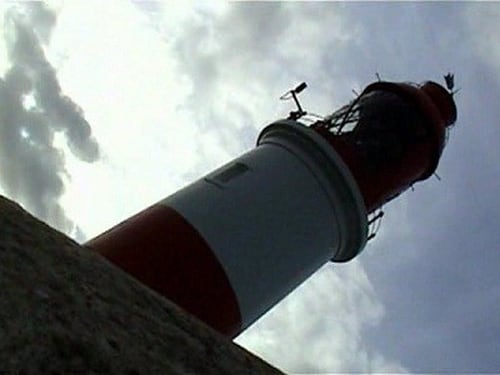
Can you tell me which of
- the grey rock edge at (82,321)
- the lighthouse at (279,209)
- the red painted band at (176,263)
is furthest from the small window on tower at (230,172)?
the grey rock edge at (82,321)

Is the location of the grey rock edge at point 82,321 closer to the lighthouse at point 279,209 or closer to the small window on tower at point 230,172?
the lighthouse at point 279,209

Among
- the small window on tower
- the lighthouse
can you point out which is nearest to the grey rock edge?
the lighthouse

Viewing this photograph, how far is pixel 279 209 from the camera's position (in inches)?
413

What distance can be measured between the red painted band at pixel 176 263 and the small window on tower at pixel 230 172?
123cm

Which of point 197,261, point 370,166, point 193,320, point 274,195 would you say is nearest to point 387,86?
point 370,166

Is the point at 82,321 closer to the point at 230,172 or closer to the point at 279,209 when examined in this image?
the point at 279,209

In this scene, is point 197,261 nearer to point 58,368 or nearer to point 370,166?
point 370,166

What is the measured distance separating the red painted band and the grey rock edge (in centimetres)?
569

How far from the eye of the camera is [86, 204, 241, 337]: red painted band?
892 cm

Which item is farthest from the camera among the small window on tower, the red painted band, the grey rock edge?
the small window on tower

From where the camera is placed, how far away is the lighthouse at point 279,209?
362 inches

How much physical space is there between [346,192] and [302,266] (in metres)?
1.38

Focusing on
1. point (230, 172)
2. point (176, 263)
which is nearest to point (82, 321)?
point (176, 263)

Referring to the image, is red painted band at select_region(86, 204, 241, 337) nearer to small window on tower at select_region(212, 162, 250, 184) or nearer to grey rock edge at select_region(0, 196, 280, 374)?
small window on tower at select_region(212, 162, 250, 184)
